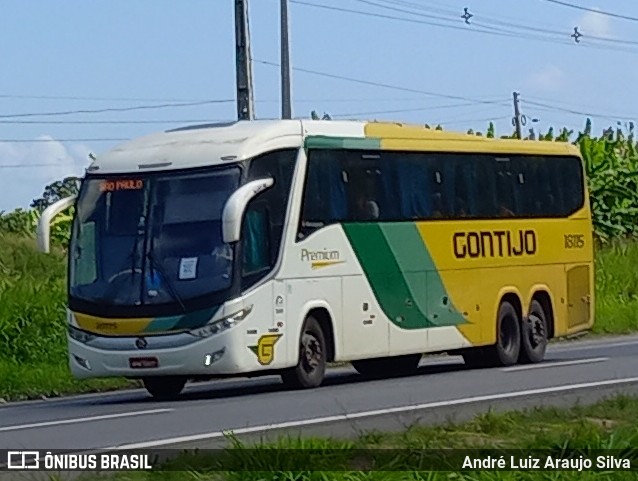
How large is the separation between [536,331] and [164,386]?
22.0ft

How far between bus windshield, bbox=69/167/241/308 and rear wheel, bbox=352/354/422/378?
469 cm

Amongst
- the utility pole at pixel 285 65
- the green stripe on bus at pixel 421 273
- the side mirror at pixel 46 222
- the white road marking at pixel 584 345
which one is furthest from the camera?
the utility pole at pixel 285 65

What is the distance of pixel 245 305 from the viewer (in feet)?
61.8

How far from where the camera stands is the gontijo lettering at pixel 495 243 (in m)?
22.9

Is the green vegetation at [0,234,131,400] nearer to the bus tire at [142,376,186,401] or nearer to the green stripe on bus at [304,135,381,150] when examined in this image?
the bus tire at [142,376,186,401]

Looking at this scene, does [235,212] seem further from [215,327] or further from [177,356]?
[177,356]

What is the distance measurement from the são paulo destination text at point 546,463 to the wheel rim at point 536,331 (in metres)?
13.3

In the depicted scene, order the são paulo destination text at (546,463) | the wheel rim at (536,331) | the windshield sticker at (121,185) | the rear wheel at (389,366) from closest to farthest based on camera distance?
1. the são paulo destination text at (546,463)
2. the windshield sticker at (121,185)
3. the rear wheel at (389,366)
4. the wheel rim at (536,331)

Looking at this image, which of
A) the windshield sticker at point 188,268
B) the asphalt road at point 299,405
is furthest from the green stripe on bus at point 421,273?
the windshield sticker at point 188,268

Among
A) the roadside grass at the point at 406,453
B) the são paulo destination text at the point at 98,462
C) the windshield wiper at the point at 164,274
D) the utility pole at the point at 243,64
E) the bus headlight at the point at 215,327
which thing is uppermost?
the utility pole at the point at 243,64

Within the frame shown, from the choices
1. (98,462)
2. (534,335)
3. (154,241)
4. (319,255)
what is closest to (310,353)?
(319,255)

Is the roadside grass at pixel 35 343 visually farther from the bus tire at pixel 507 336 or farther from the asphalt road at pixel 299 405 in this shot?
the bus tire at pixel 507 336

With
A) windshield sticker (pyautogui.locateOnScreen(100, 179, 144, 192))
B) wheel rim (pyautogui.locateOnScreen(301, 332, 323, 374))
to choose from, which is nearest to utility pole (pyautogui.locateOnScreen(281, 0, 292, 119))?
wheel rim (pyautogui.locateOnScreen(301, 332, 323, 374))

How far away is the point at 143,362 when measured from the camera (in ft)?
61.7
